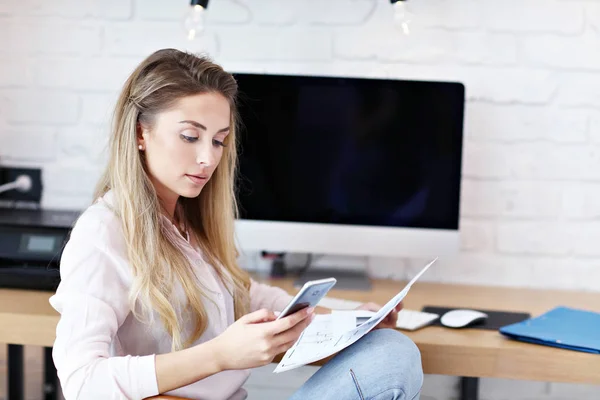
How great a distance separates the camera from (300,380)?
6.72 ft

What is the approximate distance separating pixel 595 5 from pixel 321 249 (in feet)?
3.01

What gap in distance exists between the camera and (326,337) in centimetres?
117

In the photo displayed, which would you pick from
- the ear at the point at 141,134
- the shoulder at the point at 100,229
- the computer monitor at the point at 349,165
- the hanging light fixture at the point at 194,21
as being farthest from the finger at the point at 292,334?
the hanging light fixture at the point at 194,21

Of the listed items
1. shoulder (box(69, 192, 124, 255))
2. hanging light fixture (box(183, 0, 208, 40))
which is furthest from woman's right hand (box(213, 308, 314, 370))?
hanging light fixture (box(183, 0, 208, 40))

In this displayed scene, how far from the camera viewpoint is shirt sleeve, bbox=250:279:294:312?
1562 mm

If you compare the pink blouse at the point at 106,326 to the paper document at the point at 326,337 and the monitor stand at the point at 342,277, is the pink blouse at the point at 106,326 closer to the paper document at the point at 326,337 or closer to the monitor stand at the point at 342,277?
the paper document at the point at 326,337

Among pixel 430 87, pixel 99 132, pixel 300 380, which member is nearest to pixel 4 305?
pixel 99 132

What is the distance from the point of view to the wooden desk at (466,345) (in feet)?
4.52

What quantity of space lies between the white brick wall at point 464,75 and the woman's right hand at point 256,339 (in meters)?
0.92

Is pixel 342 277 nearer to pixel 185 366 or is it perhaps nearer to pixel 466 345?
pixel 466 345

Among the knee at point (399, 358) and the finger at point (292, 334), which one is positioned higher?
the finger at point (292, 334)

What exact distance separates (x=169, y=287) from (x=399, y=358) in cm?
39

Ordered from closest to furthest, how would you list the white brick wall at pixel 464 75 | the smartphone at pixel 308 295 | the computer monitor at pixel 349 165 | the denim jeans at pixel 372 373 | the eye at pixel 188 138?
the smartphone at pixel 308 295 < the denim jeans at pixel 372 373 < the eye at pixel 188 138 < the computer monitor at pixel 349 165 < the white brick wall at pixel 464 75

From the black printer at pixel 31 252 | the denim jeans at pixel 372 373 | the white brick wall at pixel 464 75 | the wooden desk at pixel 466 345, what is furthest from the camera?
the white brick wall at pixel 464 75
